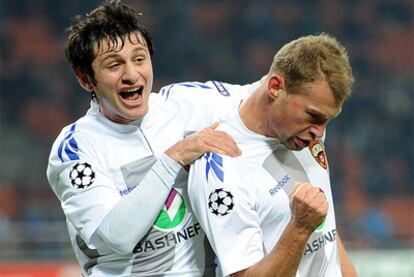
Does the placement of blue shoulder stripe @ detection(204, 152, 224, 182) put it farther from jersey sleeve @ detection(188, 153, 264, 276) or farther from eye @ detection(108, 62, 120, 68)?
eye @ detection(108, 62, 120, 68)


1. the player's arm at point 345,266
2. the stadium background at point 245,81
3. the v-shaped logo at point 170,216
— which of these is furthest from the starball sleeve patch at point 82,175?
the stadium background at point 245,81

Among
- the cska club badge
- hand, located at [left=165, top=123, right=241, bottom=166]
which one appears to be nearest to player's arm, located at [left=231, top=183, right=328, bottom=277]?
hand, located at [left=165, top=123, right=241, bottom=166]

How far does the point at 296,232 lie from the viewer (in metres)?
3.29

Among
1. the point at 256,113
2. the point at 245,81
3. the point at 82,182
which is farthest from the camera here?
the point at 245,81

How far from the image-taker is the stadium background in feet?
34.4

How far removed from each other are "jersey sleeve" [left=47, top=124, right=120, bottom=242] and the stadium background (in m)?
5.75

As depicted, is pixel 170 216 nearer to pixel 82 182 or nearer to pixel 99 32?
pixel 82 182

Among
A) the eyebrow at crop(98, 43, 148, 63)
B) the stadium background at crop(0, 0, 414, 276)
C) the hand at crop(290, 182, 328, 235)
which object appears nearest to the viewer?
the hand at crop(290, 182, 328, 235)

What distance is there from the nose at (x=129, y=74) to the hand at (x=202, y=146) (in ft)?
1.04

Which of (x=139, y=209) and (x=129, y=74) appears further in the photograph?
(x=129, y=74)

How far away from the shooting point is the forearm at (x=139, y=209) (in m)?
3.59

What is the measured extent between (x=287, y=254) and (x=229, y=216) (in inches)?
9.4

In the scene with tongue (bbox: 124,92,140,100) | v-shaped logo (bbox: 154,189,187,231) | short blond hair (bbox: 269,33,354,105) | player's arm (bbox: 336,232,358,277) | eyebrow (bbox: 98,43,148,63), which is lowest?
player's arm (bbox: 336,232,358,277)

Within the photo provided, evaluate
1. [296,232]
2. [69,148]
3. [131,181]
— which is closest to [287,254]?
[296,232]
